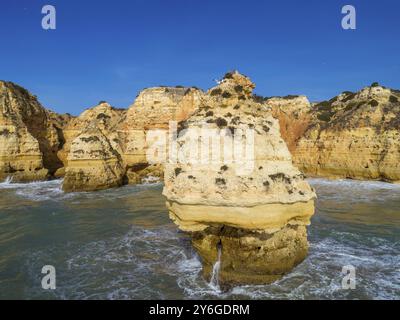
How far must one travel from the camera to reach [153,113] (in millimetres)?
39031

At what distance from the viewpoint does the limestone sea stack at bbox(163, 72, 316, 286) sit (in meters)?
8.18

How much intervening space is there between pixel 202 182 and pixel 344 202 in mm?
15629

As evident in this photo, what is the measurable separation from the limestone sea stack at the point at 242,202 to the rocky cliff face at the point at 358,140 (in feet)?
84.7

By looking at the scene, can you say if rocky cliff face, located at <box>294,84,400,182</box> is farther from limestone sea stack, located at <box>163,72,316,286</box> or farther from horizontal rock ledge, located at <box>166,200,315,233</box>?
horizontal rock ledge, located at <box>166,200,315,233</box>

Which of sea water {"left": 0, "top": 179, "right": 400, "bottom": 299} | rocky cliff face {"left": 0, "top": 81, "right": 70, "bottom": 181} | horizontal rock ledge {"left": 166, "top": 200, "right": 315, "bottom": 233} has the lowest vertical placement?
sea water {"left": 0, "top": 179, "right": 400, "bottom": 299}

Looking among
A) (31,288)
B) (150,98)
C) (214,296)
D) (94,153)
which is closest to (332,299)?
(214,296)

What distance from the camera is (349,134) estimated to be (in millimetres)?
35812

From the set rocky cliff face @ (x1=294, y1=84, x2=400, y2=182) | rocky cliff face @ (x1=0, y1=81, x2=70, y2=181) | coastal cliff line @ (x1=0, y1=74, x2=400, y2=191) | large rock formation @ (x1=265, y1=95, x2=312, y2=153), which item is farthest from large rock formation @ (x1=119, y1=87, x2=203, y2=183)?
rocky cliff face @ (x1=294, y1=84, x2=400, y2=182)

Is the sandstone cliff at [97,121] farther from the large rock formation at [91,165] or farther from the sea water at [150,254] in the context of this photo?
the sea water at [150,254]

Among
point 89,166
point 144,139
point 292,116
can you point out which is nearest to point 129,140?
point 144,139

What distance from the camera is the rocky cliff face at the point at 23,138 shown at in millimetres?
34625

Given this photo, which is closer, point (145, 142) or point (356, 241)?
point (356, 241)

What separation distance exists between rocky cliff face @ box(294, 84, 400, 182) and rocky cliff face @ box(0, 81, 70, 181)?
1181 inches
